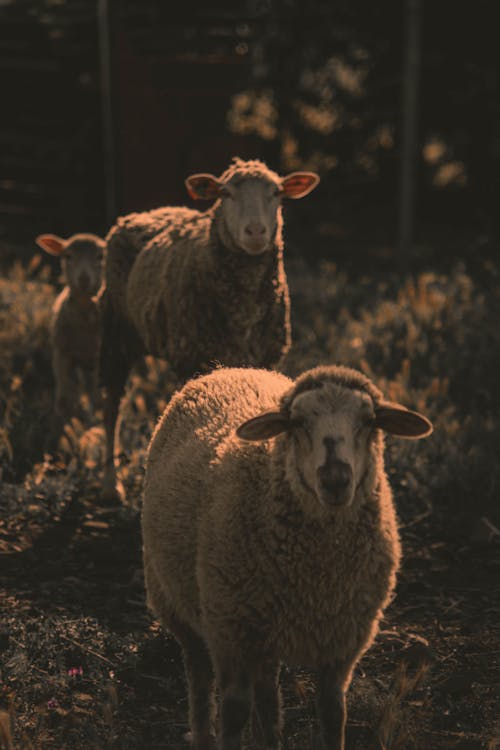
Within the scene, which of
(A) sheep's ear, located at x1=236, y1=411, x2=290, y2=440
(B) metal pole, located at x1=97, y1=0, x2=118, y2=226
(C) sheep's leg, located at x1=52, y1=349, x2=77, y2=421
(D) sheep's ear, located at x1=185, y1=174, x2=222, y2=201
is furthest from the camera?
(B) metal pole, located at x1=97, y1=0, x2=118, y2=226

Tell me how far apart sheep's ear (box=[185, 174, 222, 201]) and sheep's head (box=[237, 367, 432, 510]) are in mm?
2838

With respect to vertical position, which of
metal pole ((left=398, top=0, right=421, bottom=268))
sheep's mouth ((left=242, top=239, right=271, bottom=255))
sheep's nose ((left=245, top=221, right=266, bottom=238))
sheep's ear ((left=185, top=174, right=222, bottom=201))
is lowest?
sheep's mouth ((left=242, top=239, right=271, bottom=255))

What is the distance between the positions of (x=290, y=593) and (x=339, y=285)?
7.71 metres

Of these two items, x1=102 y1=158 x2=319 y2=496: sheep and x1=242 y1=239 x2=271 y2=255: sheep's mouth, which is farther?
x1=102 y1=158 x2=319 y2=496: sheep

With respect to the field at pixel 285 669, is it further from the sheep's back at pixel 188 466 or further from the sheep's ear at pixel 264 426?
the sheep's ear at pixel 264 426

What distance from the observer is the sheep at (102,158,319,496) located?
532cm

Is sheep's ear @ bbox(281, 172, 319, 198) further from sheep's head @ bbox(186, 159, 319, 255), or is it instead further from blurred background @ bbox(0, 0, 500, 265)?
blurred background @ bbox(0, 0, 500, 265)

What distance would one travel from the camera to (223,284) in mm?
5391

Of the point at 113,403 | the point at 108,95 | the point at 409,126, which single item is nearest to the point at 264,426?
the point at 113,403

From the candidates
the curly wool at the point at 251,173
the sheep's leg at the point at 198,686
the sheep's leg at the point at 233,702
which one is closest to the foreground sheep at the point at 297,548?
the sheep's leg at the point at 233,702

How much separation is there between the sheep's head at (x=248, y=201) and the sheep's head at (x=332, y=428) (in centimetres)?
226

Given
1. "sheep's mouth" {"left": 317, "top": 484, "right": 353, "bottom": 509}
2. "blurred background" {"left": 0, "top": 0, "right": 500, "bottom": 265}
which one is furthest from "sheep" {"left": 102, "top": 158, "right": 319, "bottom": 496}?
"blurred background" {"left": 0, "top": 0, "right": 500, "bottom": 265}

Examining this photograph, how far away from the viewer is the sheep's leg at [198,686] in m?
3.35

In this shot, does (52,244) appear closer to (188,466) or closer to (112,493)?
(112,493)
